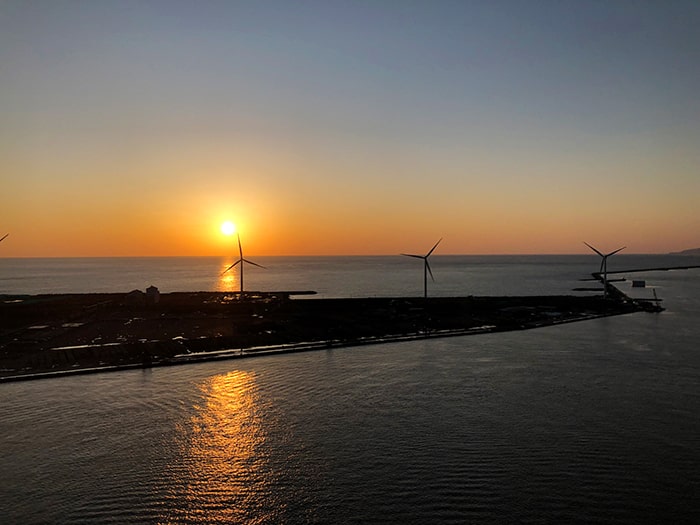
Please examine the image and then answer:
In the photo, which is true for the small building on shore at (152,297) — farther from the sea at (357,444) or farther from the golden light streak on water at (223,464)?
the golden light streak on water at (223,464)

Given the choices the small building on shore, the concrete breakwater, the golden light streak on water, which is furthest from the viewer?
the small building on shore

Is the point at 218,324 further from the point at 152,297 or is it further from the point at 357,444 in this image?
the point at 357,444

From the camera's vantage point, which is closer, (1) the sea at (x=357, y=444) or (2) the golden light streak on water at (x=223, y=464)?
(2) the golden light streak on water at (x=223, y=464)

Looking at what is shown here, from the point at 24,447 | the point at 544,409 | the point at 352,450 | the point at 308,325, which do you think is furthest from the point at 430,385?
the point at 308,325

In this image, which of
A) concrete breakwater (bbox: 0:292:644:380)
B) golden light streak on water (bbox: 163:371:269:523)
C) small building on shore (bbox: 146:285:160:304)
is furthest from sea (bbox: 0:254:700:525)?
small building on shore (bbox: 146:285:160:304)

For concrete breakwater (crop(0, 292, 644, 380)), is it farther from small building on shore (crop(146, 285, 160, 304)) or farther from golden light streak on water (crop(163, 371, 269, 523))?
golden light streak on water (crop(163, 371, 269, 523))

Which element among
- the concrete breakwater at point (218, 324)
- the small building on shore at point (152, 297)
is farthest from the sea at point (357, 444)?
the small building on shore at point (152, 297)

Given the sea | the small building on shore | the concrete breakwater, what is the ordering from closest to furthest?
the sea
the concrete breakwater
the small building on shore
